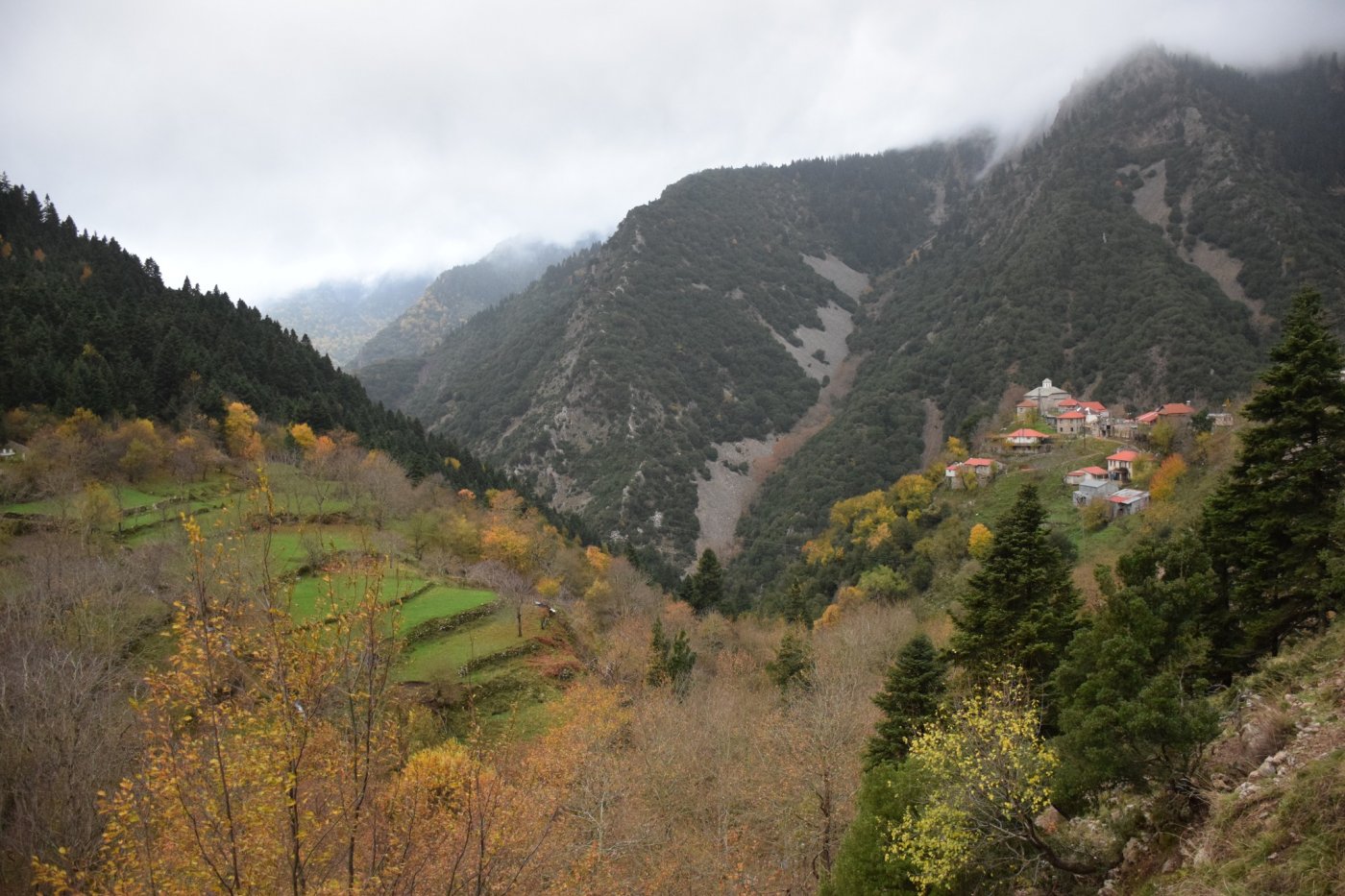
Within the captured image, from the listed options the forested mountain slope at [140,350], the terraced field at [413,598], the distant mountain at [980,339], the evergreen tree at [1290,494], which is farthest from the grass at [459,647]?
Result: the distant mountain at [980,339]

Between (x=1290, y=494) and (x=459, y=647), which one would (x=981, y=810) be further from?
(x=459, y=647)

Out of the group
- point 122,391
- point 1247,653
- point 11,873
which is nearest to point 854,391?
point 122,391

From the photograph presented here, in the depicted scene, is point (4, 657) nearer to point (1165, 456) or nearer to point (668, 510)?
point (1165, 456)

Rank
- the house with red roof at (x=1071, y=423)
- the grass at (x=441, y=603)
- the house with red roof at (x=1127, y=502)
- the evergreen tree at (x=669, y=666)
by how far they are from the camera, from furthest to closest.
Result: 1. the house with red roof at (x=1071, y=423)
2. the house with red roof at (x=1127, y=502)
3. the grass at (x=441, y=603)
4. the evergreen tree at (x=669, y=666)

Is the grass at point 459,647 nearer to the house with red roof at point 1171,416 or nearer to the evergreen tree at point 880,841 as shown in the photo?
the evergreen tree at point 880,841

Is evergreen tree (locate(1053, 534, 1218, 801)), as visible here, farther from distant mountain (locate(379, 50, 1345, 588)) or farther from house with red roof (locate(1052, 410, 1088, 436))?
distant mountain (locate(379, 50, 1345, 588))

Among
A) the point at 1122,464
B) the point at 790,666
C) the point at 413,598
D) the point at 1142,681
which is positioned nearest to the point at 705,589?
the point at 790,666

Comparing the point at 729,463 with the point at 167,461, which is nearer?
the point at 167,461
